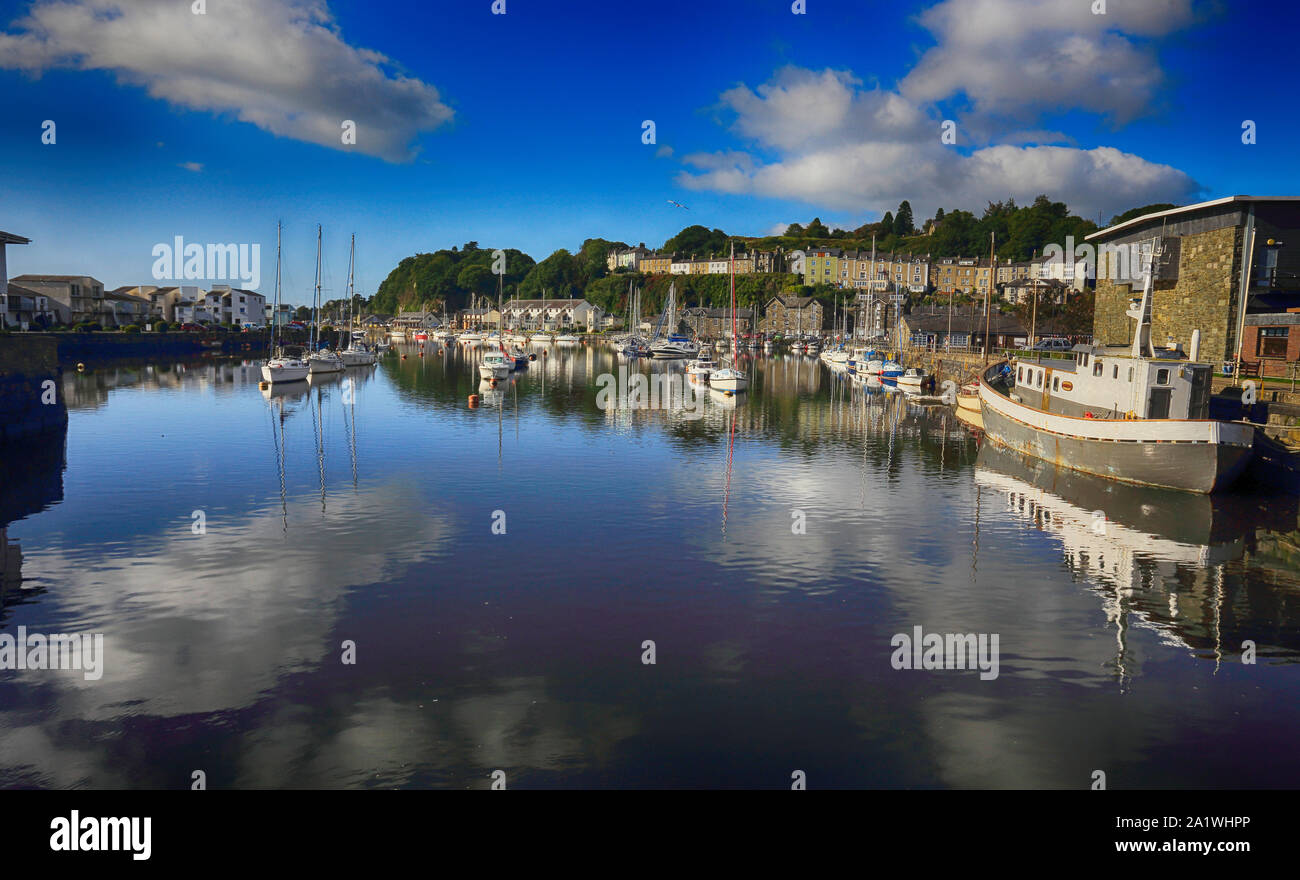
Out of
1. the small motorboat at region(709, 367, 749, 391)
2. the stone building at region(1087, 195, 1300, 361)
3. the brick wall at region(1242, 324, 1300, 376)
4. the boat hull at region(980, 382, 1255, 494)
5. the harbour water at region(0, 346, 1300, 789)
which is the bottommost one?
the harbour water at region(0, 346, 1300, 789)

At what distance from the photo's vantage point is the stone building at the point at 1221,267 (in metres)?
45.4

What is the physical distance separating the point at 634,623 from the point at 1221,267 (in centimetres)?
4790

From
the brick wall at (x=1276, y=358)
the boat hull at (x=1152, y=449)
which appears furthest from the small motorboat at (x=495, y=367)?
the brick wall at (x=1276, y=358)

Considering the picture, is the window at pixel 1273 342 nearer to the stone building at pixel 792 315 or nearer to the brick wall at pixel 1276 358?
the brick wall at pixel 1276 358

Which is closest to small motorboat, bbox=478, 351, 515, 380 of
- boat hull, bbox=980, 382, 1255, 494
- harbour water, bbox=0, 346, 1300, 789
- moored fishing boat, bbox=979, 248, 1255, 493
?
harbour water, bbox=0, 346, 1300, 789

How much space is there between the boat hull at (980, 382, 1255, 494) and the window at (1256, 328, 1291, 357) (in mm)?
16672

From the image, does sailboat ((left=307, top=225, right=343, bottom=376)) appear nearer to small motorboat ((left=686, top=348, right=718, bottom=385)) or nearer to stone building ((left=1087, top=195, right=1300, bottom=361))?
small motorboat ((left=686, top=348, right=718, bottom=385))

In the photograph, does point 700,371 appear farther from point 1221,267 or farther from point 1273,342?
point 1273,342

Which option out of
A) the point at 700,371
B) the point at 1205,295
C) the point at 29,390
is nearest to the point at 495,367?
the point at 700,371

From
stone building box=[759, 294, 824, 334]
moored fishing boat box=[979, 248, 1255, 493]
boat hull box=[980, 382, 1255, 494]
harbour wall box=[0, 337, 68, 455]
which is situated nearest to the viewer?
boat hull box=[980, 382, 1255, 494]

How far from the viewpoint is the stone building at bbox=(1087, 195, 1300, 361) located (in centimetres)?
4541

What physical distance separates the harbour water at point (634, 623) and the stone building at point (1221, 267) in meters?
22.0

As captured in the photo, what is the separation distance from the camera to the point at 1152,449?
95.7 ft

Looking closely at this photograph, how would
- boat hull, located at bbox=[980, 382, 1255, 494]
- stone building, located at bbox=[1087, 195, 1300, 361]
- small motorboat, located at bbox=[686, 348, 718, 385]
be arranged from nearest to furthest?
boat hull, located at bbox=[980, 382, 1255, 494]
stone building, located at bbox=[1087, 195, 1300, 361]
small motorboat, located at bbox=[686, 348, 718, 385]
